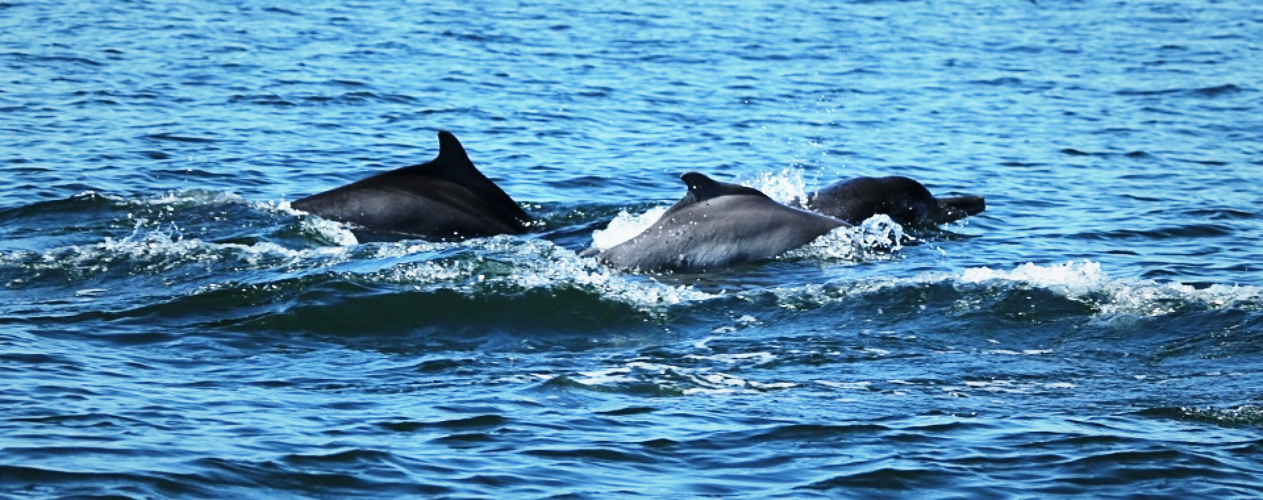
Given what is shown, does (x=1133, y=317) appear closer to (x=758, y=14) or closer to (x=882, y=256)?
(x=882, y=256)

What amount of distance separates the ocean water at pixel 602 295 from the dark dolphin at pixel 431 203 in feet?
1.13

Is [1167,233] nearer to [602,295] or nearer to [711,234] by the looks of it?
[711,234]

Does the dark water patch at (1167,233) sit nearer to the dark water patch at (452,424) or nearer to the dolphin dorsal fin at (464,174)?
the dolphin dorsal fin at (464,174)

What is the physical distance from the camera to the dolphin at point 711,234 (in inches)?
561

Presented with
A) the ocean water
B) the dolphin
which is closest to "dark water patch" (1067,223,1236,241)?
the ocean water

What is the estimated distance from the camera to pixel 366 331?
12.2 metres

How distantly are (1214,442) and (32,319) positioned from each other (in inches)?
290

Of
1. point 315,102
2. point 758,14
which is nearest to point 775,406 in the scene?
point 315,102

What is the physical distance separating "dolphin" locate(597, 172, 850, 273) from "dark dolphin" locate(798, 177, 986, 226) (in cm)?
129

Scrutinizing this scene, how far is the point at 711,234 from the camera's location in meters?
14.4

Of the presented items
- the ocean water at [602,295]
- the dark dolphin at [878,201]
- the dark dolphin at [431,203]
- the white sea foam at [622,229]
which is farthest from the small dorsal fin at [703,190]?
the dark dolphin at [431,203]

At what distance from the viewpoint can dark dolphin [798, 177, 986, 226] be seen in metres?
16.2

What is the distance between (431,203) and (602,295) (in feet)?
10.4

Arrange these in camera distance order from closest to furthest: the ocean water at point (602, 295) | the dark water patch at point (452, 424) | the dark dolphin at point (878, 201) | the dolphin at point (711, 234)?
the ocean water at point (602, 295) → the dark water patch at point (452, 424) → the dolphin at point (711, 234) → the dark dolphin at point (878, 201)
